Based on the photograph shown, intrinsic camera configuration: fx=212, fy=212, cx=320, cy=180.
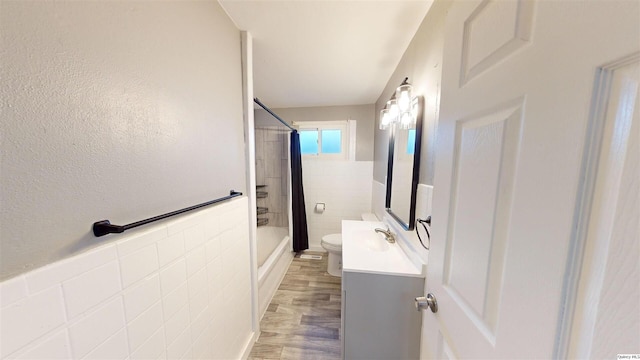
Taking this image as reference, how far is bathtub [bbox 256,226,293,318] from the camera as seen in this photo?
2.04m

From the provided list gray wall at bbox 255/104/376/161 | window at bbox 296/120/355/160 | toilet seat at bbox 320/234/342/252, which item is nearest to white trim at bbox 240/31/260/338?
toilet seat at bbox 320/234/342/252

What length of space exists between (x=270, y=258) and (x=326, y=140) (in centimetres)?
183

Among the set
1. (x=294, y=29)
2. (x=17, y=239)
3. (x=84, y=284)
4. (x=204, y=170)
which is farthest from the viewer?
(x=294, y=29)

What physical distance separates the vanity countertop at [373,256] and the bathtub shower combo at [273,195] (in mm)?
1158

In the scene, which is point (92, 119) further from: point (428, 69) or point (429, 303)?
point (428, 69)

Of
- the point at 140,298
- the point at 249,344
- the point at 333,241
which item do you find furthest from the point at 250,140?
the point at 333,241

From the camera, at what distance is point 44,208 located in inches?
20.1

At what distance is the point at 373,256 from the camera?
1.44m

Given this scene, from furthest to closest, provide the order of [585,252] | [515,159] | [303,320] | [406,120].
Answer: [303,320] < [406,120] < [515,159] < [585,252]

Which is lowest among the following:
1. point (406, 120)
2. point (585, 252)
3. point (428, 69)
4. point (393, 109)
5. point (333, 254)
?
point (333, 254)

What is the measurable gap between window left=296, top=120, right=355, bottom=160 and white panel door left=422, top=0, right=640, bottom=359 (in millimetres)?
2435

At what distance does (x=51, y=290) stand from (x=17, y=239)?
0.48ft

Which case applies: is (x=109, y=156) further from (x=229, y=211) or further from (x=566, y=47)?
(x=566, y=47)

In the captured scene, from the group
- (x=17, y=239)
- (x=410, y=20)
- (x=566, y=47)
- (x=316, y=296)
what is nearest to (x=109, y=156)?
(x=17, y=239)
